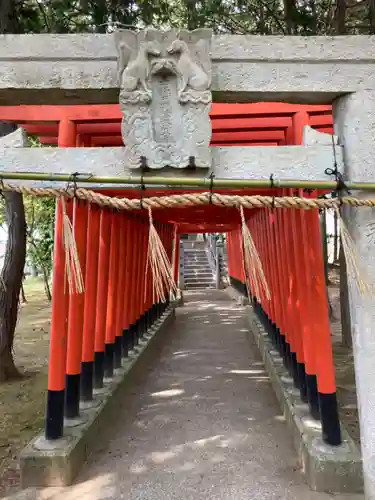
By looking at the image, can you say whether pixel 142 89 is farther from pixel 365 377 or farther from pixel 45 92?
pixel 365 377

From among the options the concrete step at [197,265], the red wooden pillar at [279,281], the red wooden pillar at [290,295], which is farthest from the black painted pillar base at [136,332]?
the concrete step at [197,265]

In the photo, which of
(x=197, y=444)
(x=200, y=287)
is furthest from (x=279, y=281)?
(x=200, y=287)

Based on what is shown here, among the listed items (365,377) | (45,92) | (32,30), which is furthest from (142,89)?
(32,30)

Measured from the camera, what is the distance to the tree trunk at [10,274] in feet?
19.7

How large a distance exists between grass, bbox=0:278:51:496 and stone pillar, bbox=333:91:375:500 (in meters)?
2.92

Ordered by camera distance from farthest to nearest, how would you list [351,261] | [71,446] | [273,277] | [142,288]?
1. [142,288]
2. [273,277]
3. [71,446]
4. [351,261]

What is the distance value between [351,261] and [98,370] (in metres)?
3.66

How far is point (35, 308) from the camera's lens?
15.0m

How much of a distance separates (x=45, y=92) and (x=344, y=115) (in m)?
2.04

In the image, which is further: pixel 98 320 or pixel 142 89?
pixel 98 320

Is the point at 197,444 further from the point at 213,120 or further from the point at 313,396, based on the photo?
the point at 213,120

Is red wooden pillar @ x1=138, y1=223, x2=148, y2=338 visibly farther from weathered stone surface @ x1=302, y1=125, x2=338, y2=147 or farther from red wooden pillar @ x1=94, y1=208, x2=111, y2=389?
weathered stone surface @ x1=302, y1=125, x2=338, y2=147

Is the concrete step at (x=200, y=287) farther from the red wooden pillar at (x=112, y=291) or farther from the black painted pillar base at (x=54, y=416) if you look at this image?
the black painted pillar base at (x=54, y=416)

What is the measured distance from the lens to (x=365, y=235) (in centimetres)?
263
